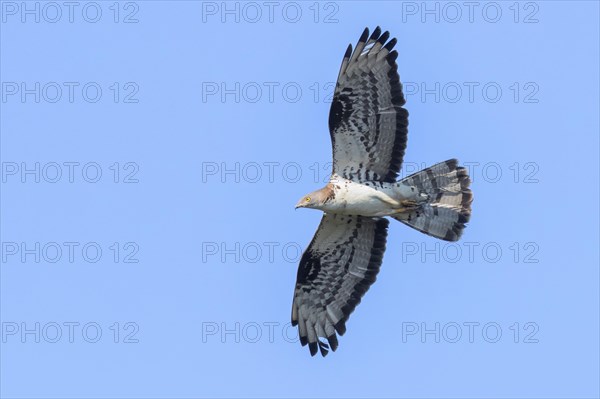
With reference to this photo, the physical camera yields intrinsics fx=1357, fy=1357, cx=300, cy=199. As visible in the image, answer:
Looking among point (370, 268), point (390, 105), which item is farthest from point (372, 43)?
point (370, 268)

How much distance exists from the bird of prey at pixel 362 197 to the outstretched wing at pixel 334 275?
0.01 m

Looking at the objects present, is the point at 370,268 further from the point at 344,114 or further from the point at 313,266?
the point at 344,114

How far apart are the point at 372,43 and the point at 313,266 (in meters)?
3.05

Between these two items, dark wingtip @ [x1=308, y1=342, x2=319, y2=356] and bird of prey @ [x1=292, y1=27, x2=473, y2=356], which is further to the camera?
dark wingtip @ [x1=308, y1=342, x2=319, y2=356]

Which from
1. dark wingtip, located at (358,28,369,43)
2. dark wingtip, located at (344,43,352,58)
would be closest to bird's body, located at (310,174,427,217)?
dark wingtip, located at (344,43,352,58)

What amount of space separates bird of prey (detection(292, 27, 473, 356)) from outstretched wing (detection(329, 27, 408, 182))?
1 cm

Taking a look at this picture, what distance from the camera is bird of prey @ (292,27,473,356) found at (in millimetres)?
16625

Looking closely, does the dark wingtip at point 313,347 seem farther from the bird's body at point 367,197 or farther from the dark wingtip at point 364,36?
the dark wingtip at point 364,36

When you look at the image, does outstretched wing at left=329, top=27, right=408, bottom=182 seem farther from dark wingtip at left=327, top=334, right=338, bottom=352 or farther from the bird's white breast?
dark wingtip at left=327, top=334, right=338, bottom=352

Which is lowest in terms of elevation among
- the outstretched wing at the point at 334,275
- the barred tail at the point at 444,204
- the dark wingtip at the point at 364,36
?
the outstretched wing at the point at 334,275

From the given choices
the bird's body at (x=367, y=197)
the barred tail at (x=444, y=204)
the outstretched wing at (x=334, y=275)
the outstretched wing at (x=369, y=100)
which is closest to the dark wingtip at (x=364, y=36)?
the outstretched wing at (x=369, y=100)

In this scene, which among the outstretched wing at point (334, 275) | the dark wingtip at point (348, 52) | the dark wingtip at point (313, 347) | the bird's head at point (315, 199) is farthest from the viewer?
the dark wingtip at point (313, 347)

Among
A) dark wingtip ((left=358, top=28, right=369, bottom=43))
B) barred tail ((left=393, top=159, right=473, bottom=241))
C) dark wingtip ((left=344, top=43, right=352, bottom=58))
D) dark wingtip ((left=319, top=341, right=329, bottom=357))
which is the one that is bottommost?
dark wingtip ((left=319, top=341, right=329, bottom=357))

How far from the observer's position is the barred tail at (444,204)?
17.1 metres
